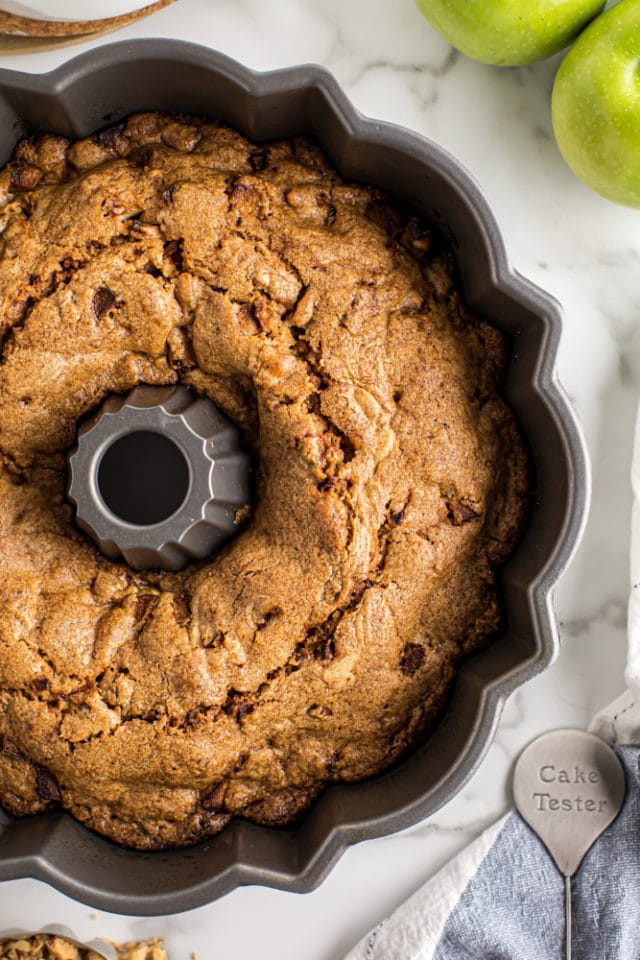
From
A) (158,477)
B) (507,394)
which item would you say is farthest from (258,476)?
(507,394)

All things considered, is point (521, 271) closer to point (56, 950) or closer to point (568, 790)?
point (568, 790)

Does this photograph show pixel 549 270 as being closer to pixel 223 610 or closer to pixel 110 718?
pixel 223 610

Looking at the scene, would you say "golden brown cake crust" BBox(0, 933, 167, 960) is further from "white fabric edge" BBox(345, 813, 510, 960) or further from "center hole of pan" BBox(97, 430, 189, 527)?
"center hole of pan" BBox(97, 430, 189, 527)

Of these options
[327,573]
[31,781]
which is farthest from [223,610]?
[31,781]

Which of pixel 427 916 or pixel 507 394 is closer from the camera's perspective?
pixel 507 394

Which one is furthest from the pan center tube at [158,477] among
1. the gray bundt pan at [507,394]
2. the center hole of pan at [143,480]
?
the gray bundt pan at [507,394]

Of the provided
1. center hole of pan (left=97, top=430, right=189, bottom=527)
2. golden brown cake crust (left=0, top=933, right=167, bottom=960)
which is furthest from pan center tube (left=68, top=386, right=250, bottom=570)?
golden brown cake crust (left=0, top=933, right=167, bottom=960)
